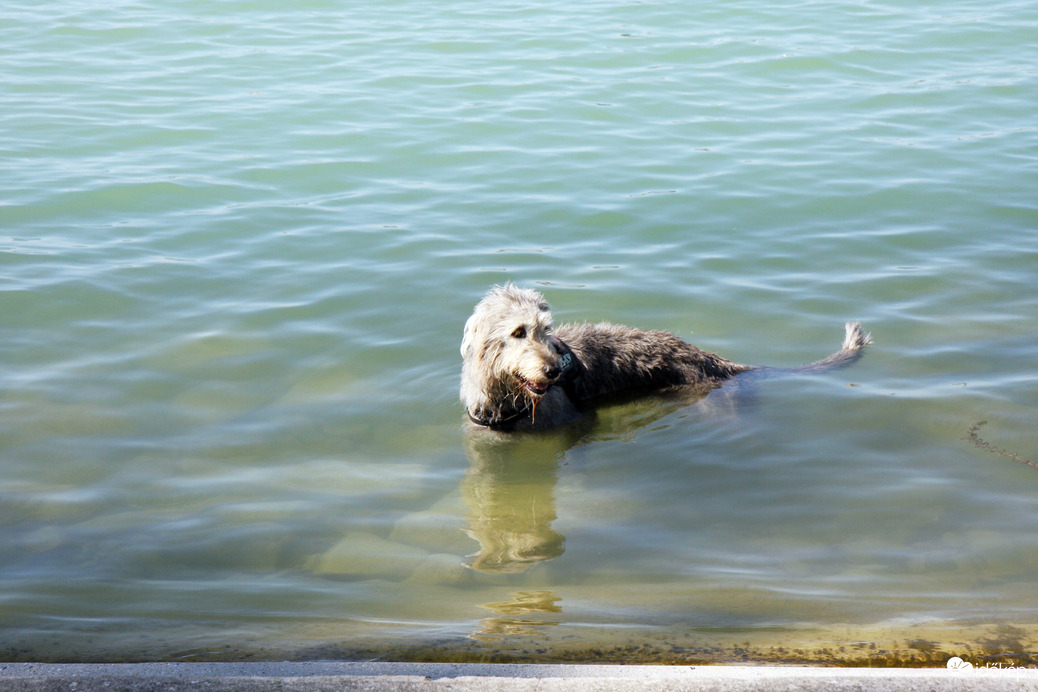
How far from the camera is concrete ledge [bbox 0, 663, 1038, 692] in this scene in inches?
136

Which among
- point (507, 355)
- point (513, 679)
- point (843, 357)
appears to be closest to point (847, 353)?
point (843, 357)

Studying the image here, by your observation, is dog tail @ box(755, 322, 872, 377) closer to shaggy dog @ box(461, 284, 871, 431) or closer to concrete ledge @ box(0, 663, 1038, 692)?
shaggy dog @ box(461, 284, 871, 431)

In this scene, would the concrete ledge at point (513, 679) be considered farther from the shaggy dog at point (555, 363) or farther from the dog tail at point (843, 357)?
the dog tail at point (843, 357)

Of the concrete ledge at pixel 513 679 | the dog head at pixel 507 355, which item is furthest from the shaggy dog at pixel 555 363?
the concrete ledge at pixel 513 679

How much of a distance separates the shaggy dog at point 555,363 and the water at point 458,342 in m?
0.25

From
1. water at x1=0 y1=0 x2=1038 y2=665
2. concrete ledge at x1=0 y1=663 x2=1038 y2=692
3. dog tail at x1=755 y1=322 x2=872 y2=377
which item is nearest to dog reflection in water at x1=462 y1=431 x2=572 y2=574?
water at x1=0 y1=0 x2=1038 y2=665

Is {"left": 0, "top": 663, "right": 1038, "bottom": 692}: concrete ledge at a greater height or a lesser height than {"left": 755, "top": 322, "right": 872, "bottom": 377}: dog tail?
lesser

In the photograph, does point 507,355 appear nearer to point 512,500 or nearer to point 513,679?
point 512,500

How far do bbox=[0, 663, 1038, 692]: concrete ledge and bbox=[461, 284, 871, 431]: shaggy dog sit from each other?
Result: 289 cm

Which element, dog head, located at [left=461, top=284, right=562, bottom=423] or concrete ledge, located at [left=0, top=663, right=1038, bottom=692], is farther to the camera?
dog head, located at [left=461, top=284, right=562, bottom=423]

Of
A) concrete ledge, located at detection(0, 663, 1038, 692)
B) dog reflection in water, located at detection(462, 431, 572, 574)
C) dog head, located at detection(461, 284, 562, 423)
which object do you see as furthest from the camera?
dog head, located at detection(461, 284, 562, 423)

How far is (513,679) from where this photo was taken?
3.60 metres

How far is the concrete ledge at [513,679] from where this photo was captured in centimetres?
346

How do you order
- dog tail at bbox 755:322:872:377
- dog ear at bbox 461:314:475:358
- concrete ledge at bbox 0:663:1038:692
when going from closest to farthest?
concrete ledge at bbox 0:663:1038:692, dog ear at bbox 461:314:475:358, dog tail at bbox 755:322:872:377
